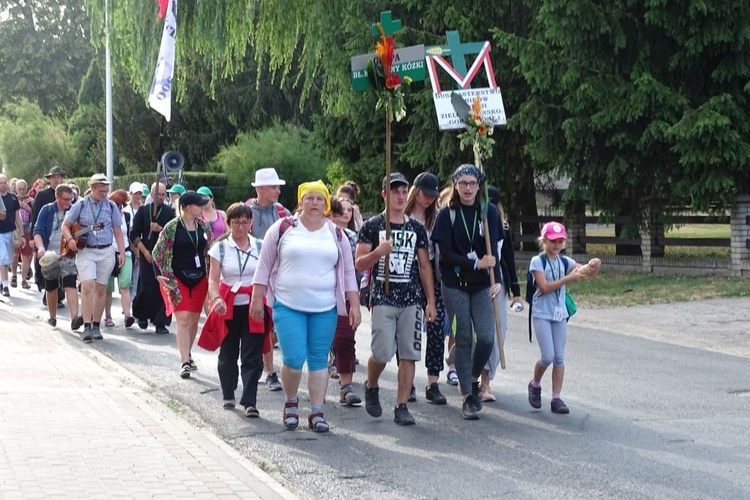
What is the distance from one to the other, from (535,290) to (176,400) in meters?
2.93

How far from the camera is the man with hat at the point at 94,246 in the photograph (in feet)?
44.6

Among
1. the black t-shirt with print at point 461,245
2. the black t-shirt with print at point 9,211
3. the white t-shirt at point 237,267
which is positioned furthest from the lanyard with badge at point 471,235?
the black t-shirt with print at point 9,211

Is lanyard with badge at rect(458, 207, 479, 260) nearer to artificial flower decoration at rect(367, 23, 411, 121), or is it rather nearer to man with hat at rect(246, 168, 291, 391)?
artificial flower decoration at rect(367, 23, 411, 121)

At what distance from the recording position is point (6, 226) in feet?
62.6

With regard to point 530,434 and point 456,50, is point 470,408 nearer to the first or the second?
point 530,434

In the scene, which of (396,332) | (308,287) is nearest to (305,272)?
(308,287)

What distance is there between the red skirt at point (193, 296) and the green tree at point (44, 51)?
67689 mm

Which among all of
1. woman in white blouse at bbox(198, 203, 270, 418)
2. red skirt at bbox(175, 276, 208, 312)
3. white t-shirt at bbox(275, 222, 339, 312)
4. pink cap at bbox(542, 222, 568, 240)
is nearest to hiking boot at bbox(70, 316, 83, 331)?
red skirt at bbox(175, 276, 208, 312)

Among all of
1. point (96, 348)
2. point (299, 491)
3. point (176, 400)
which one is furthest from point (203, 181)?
point (299, 491)

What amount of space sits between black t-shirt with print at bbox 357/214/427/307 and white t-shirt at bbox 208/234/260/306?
1147 millimetres

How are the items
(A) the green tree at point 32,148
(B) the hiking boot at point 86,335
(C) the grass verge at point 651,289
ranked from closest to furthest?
(B) the hiking boot at point 86,335, (C) the grass verge at point 651,289, (A) the green tree at point 32,148

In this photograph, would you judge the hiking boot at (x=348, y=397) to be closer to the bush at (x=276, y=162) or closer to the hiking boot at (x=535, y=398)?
the hiking boot at (x=535, y=398)

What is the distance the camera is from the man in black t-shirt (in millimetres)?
18938

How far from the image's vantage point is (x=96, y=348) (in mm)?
13023
